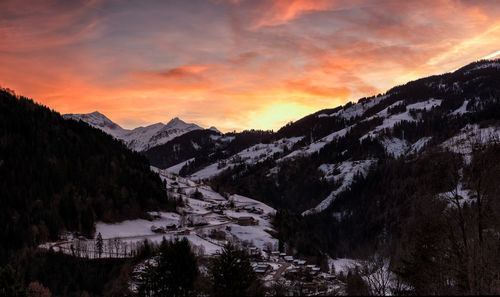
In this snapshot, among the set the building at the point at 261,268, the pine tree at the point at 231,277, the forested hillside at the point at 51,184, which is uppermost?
the forested hillside at the point at 51,184

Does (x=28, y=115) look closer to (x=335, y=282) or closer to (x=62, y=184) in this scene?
(x=62, y=184)

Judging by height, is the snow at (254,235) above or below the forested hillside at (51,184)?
below

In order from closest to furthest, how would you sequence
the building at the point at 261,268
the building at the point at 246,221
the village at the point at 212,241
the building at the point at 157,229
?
the village at the point at 212,241
the building at the point at 261,268
the building at the point at 157,229
the building at the point at 246,221

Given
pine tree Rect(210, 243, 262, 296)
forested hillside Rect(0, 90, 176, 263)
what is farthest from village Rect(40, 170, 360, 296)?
pine tree Rect(210, 243, 262, 296)

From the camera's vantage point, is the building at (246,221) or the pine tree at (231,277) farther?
the building at (246,221)

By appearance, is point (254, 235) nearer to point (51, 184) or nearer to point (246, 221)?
point (246, 221)

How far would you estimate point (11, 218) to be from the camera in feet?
430

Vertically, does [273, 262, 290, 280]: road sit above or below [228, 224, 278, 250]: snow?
below

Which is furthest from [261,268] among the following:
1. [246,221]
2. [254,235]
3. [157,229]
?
[246,221]

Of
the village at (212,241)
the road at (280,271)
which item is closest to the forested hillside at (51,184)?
the village at (212,241)

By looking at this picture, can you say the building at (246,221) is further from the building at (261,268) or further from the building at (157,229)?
the building at (261,268)

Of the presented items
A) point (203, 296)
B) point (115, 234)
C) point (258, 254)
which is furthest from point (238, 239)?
point (203, 296)

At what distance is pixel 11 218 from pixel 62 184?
110 feet

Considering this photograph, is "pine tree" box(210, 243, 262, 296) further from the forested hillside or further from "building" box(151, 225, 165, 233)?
"building" box(151, 225, 165, 233)
